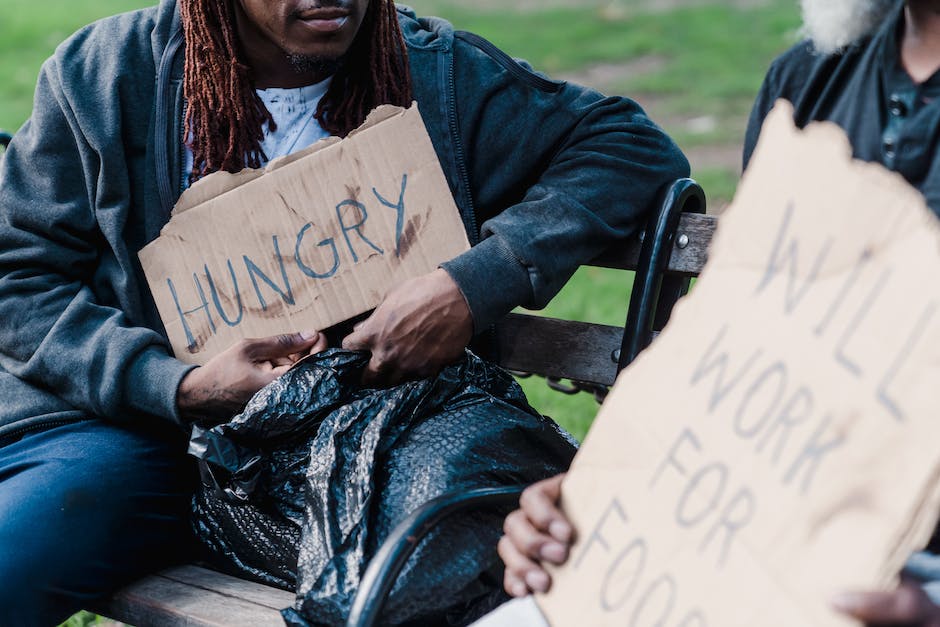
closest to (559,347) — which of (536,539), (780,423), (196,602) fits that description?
(196,602)

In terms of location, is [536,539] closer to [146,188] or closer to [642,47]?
[146,188]

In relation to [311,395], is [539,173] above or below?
above

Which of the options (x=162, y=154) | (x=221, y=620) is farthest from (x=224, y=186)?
(x=221, y=620)

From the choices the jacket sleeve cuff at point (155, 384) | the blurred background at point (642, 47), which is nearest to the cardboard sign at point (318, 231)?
the jacket sleeve cuff at point (155, 384)

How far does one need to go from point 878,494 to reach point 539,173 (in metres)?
1.58

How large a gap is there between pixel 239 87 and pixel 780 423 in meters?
1.71

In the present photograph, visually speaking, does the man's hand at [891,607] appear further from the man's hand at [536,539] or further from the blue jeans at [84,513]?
the blue jeans at [84,513]

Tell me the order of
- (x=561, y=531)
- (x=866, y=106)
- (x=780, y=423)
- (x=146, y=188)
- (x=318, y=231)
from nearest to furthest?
(x=780, y=423) < (x=561, y=531) < (x=866, y=106) < (x=318, y=231) < (x=146, y=188)

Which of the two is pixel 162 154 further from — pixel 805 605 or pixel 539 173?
pixel 805 605

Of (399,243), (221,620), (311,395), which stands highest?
(399,243)

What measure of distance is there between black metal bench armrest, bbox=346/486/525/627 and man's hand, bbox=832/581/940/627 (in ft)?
2.55

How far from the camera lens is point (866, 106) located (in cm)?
178

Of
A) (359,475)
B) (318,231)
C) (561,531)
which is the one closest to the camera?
(561,531)

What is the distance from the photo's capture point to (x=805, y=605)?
1.32m
